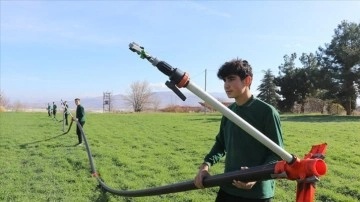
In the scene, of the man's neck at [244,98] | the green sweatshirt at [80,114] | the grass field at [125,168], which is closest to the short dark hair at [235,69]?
the man's neck at [244,98]

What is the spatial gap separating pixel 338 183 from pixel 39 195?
19.0 feet

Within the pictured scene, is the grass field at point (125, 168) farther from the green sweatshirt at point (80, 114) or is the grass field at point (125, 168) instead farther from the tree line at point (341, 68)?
the tree line at point (341, 68)

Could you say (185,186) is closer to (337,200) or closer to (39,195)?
(337,200)

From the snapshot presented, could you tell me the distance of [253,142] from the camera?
130 inches

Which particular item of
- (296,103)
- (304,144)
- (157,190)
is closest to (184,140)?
(304,144)

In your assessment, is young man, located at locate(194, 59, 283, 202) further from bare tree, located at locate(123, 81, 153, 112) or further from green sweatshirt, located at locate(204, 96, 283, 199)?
bare tree, located at locate(123, 81, 153, 112)

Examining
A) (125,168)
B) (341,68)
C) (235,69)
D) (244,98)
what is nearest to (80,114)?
(125,168)

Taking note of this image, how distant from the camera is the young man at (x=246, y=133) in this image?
3139 millimetres

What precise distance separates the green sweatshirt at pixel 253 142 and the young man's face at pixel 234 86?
14 cm

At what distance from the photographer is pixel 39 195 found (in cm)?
795

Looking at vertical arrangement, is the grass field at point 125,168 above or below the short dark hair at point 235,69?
below

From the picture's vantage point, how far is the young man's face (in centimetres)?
323

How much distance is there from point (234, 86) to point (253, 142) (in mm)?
473

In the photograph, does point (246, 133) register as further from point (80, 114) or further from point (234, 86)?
point (80, 114)
